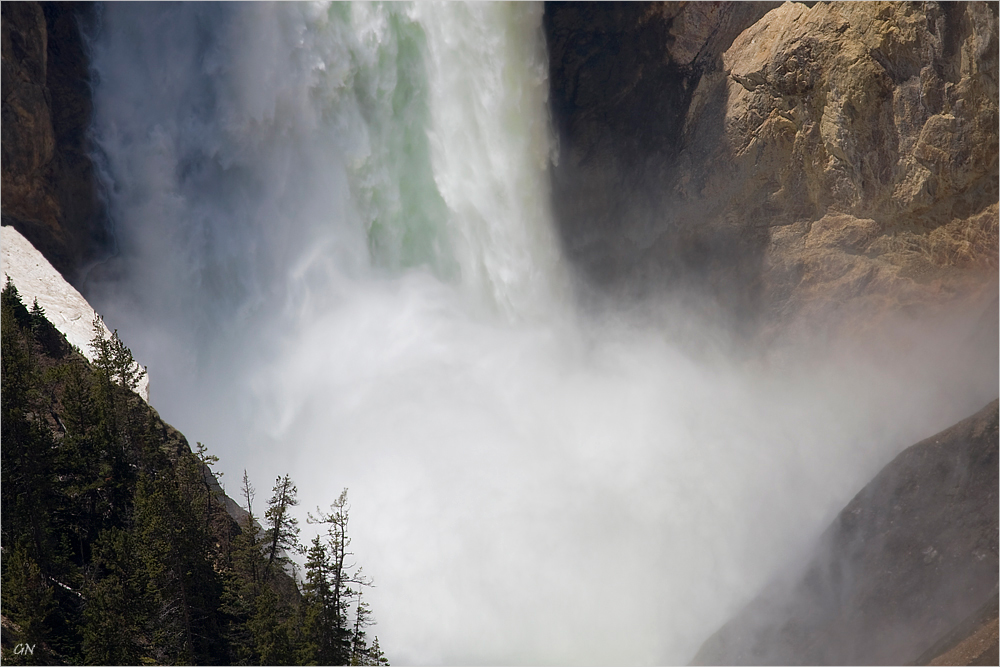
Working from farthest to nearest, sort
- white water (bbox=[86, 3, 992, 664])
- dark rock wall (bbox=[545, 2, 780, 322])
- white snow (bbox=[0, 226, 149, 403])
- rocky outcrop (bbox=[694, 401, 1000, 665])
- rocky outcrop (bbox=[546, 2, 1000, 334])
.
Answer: dark rock wall (bbox=[545, 2, 780, 322]) → white water (bbox=[86, 3, 992, 664]) → white snow (bbox=[0, 226, 149, 403]) → rocky outcrop (bbox=[546, 2, 1000, 334]) → rocky outcrop (bbox=[694, 401, 1000, 665])

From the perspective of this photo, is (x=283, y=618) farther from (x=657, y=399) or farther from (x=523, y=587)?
(x=657, y=399)

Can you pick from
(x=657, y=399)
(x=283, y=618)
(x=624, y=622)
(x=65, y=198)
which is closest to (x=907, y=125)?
(x=657, y=399)

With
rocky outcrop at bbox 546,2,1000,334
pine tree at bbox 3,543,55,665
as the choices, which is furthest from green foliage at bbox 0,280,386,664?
rocky outcrop at bbox 546,2,1000,334

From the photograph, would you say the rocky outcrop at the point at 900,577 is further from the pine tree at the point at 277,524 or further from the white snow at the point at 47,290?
the white snow at the point at 47,290

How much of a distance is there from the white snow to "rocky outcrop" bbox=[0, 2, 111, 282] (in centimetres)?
89

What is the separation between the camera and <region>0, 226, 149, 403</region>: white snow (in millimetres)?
26938

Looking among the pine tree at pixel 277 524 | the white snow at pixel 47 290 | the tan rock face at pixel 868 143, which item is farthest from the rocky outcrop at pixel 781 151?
the white snow at pixel 47 290

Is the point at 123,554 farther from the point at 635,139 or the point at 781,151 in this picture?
the point at 635,139

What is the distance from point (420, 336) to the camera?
36.7 metres

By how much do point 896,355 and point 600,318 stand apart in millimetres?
12979

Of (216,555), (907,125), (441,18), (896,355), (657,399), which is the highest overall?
(441,18)

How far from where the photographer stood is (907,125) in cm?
2616

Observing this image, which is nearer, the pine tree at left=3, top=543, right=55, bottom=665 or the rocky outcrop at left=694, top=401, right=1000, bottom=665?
the pine tree at left=3, top=543, right=55, bottom=665

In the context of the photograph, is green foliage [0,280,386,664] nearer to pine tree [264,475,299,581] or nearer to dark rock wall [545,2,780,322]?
pine tree [264,475,299,581]
